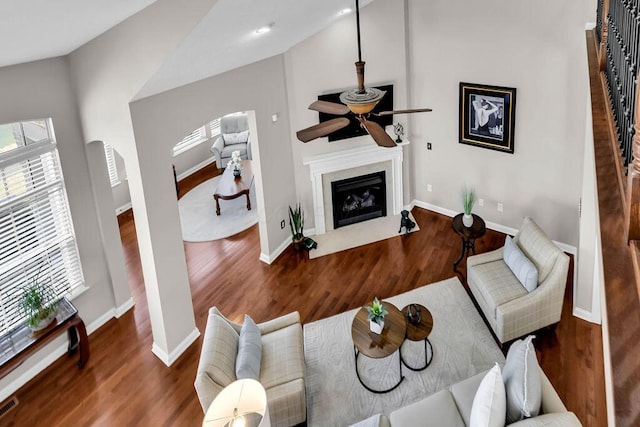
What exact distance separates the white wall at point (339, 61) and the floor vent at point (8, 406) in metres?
4.17

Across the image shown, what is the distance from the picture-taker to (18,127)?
5.08m

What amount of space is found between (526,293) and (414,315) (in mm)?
1220

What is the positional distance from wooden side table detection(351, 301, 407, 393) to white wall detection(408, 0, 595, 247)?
9.84 feet

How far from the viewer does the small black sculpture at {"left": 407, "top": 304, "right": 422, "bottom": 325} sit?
17.2ft

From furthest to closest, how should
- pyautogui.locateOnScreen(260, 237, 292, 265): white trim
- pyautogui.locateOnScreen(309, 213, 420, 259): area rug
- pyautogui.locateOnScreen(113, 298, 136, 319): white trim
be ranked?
pyautogui.locateOnScreen(309, 213, 420, 259): area rug → pyautogui.locateOnScreen(260, 237, 292, 265): white trim → pyautogui.locateOnScreen(113, 298, 136, 319): white trim

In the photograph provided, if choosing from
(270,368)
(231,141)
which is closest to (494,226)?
(270,368)

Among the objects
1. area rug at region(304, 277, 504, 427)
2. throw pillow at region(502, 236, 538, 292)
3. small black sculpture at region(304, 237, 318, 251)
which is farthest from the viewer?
small black sculpture at region(304, 237, 318, 251)

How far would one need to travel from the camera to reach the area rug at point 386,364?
5020 millimetres

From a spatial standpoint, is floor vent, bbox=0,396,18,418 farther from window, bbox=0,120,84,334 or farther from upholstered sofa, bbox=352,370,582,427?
upholstered sofa, bbox=352,370,582,427

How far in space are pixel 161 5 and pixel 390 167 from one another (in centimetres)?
476

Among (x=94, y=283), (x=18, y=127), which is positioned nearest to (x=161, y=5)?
(x=18, y=127)

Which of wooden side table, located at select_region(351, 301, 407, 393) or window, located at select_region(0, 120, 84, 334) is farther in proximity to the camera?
window, located at select_region(0, 120, 84, 334)

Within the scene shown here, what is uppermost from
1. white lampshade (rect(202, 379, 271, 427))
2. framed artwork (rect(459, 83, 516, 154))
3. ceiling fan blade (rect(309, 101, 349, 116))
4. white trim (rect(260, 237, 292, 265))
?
ceiling fan blade (rect(309, 101, 349, 116))

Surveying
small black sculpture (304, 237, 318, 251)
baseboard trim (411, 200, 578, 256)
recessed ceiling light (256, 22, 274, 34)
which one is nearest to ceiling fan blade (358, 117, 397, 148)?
recessed ceiling light (256, 22, 274, 34)
